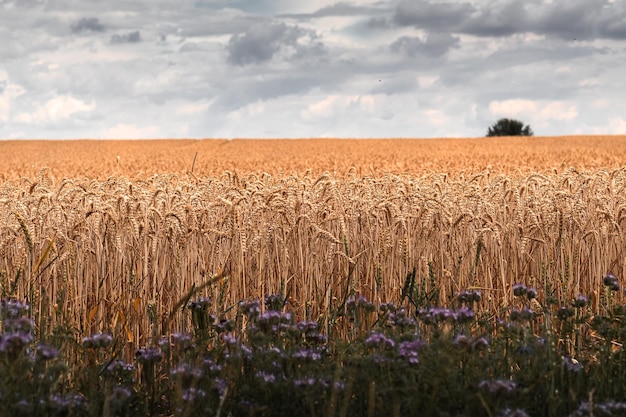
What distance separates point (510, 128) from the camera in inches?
3312

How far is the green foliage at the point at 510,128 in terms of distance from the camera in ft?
276

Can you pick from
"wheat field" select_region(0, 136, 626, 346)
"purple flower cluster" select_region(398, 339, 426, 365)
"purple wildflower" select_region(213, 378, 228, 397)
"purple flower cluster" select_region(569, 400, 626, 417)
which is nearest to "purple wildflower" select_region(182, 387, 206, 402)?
"purple wildflower" select_region(213, 378, 228, 397)

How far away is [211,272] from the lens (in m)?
6.52

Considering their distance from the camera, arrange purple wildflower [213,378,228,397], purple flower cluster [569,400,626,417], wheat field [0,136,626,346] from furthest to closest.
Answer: wheat field [0,136,626,346] < purple wildflower [213,378,228,397] < purple flower cluster [569,400,626,417]

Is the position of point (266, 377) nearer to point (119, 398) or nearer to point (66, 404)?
point (119, 398)

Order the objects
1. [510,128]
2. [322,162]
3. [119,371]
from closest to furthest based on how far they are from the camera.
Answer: [119,371] < [322,162] < [510,128]

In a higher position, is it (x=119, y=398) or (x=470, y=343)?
(x=470, y=343)

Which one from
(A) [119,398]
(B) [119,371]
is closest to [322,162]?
(B) [119,371]

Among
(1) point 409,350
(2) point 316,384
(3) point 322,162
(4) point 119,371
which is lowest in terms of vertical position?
(4) point 119,371

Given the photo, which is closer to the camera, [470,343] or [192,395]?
[192,395]

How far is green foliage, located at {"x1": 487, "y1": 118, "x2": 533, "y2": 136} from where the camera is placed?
8412 cm

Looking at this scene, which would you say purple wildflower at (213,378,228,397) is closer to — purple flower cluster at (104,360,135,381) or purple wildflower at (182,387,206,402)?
purple wildflower at (182,387,206,402)

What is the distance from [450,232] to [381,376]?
3.25 meters

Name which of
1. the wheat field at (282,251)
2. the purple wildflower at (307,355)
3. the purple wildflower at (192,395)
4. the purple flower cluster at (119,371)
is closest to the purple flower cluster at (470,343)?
the purple wildflower at (307,355)
